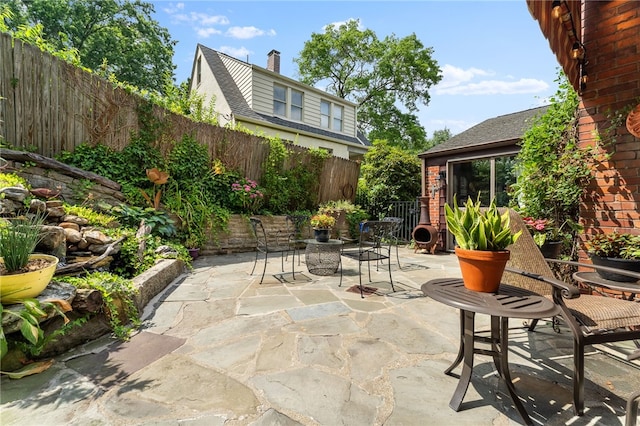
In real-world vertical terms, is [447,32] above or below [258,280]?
above

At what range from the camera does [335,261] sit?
4.47 m

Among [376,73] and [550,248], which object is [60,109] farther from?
[376,73]

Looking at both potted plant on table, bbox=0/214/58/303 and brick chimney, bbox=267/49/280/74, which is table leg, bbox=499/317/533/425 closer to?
potted plant on table, bbox=0/214/58/303

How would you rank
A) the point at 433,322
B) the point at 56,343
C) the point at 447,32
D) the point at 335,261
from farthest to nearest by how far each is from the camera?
the point at 447,32 → the point at 335,261 → the point at 433,322 → the point at 56,343

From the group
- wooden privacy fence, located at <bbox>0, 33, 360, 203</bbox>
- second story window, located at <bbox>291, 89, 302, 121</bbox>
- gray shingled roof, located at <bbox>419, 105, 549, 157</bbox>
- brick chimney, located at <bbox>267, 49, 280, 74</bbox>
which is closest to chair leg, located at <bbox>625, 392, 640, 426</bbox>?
wooden privacy fence, located at <bbox>0, 33, 360, 203</bbox>

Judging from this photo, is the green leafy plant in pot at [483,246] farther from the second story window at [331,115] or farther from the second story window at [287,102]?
the second story window at [331,115]

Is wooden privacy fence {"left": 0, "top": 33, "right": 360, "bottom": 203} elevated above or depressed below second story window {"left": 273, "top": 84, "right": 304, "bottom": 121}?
below

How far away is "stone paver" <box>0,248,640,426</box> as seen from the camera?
137 cm

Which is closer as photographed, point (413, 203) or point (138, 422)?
point (138, 422)

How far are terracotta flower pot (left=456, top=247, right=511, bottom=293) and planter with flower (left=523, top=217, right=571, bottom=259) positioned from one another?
72.3 inches

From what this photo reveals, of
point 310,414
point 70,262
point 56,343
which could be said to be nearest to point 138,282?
point 70,262

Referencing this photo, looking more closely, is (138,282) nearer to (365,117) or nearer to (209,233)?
(209,233)

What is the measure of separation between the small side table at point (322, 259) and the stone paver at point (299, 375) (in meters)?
1.44

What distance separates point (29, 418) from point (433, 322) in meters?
2.66
